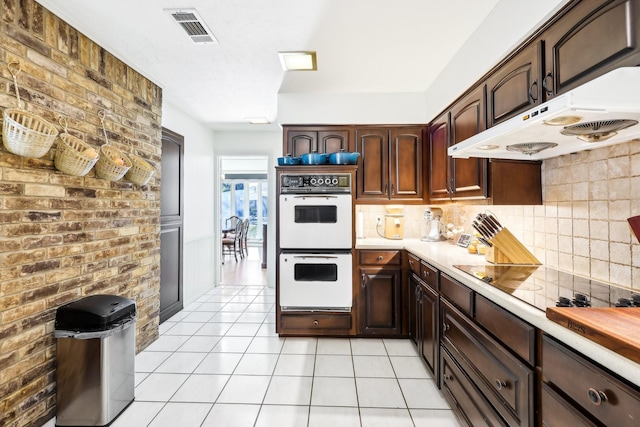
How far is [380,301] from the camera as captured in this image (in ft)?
9.67

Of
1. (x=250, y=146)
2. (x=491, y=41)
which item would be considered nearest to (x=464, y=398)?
(x=491, y=41)

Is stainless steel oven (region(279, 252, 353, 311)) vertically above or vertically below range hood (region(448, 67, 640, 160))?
below

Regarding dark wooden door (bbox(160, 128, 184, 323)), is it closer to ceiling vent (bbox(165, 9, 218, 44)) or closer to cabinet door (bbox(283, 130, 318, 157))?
cabinet door (bbox(283, 130, 318, 157))

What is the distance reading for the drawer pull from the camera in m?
0.83

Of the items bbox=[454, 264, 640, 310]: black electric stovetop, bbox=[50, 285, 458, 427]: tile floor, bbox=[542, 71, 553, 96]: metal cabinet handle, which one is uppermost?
bbox=[542, 71, 553, 96]: metal cabinet handle

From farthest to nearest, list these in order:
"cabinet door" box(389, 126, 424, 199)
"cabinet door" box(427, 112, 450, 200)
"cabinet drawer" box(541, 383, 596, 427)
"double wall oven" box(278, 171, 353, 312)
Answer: "cabinet door" box(389, 126, 424, 199)
"double wall oven" box(278, 171, 353, 312)
"cabinet door" box(427, 112, 450, 200)
"cabinet drawer" box(541, 383, 596, 427)

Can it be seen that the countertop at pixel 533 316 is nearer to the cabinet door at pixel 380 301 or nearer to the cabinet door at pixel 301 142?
the cabinet door at pixel 380 301

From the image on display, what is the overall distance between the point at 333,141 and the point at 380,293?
64.5 inches

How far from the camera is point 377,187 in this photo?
10.8 feet

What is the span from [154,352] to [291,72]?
2781 mm

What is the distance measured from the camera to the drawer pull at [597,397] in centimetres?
83

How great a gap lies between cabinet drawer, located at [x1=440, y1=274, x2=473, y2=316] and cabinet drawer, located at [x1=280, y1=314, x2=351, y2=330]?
1.19 meters

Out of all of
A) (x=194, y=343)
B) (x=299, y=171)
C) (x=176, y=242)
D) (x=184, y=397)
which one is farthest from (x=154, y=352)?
(x=299, y=171)

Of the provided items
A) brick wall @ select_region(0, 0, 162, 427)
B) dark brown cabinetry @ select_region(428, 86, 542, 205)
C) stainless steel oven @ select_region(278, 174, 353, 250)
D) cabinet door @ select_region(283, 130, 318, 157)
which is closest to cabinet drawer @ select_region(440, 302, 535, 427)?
dark brown cabinetry @ select_region(428, 86, 542, 205)
